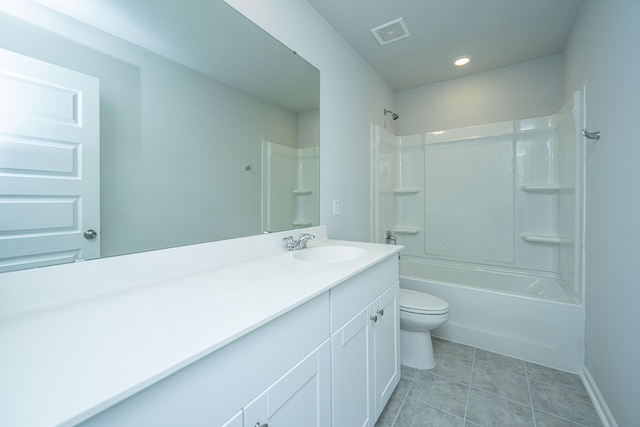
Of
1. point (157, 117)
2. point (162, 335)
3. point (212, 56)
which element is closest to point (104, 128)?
point (157, 117)

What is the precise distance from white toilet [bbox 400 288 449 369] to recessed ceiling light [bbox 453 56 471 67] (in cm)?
209

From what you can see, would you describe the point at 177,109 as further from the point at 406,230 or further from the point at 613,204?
the point at 406,230

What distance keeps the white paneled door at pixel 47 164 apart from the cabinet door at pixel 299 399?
0.66 m

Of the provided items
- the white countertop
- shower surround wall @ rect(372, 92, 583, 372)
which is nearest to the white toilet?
shower surround wall @ rect(372, 92, 583, 372)

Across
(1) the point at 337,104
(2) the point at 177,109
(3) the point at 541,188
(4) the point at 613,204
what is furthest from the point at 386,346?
(3) the point at 541,188

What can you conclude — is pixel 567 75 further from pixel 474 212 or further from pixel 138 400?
pixel 138 400

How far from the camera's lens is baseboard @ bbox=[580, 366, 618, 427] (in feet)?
4.21

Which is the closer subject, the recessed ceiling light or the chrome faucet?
the chrome faucet

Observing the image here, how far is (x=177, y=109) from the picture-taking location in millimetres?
1024

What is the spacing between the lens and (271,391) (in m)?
0.67

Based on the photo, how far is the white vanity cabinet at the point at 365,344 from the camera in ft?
3.19

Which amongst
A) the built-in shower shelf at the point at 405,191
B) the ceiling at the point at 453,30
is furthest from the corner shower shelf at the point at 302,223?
the built-in shower shelf at the point at 405,191

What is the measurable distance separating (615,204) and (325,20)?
198cm

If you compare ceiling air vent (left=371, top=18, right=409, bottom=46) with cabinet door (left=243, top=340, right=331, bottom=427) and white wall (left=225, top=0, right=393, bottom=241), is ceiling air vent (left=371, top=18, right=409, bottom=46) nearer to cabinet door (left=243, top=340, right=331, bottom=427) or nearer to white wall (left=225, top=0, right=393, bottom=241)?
white wall (left=225, top=0, right=393, bottom=241)
